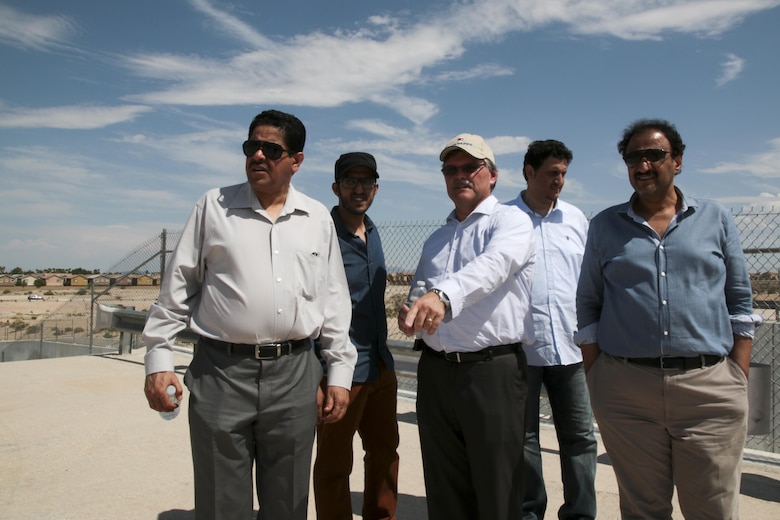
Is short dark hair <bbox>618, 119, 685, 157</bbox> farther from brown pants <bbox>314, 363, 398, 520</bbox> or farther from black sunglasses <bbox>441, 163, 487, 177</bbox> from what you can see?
brown pants <bbox>314, 363, 398, 520</bbox>

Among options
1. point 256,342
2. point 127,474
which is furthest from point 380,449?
point 127,474

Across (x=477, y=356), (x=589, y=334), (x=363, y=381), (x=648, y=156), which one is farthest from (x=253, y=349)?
(x=648, y=156)

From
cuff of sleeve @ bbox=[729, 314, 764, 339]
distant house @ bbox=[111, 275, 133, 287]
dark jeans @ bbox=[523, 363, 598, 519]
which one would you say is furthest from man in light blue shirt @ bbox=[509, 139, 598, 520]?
distant house @ bbox=[111, 275, 133, 287]

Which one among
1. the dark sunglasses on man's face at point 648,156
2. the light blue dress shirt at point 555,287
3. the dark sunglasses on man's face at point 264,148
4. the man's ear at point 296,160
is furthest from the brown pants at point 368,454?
the dark sunglasses on man's face at point 648,156

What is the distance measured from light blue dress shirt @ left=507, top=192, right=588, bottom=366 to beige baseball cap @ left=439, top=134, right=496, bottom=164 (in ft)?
2.78

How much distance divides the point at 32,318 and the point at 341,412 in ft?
132

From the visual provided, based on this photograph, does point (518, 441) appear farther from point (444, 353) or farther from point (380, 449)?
point (380, 449)

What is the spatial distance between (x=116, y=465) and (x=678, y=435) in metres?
3.79

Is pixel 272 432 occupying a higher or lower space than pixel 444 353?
lower

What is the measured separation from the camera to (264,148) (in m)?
2.52

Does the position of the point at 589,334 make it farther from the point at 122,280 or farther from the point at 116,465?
the point at 122,280

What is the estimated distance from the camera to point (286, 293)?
2459mm

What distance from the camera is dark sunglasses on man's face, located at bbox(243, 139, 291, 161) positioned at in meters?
2.52

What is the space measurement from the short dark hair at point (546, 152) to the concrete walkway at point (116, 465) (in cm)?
213
